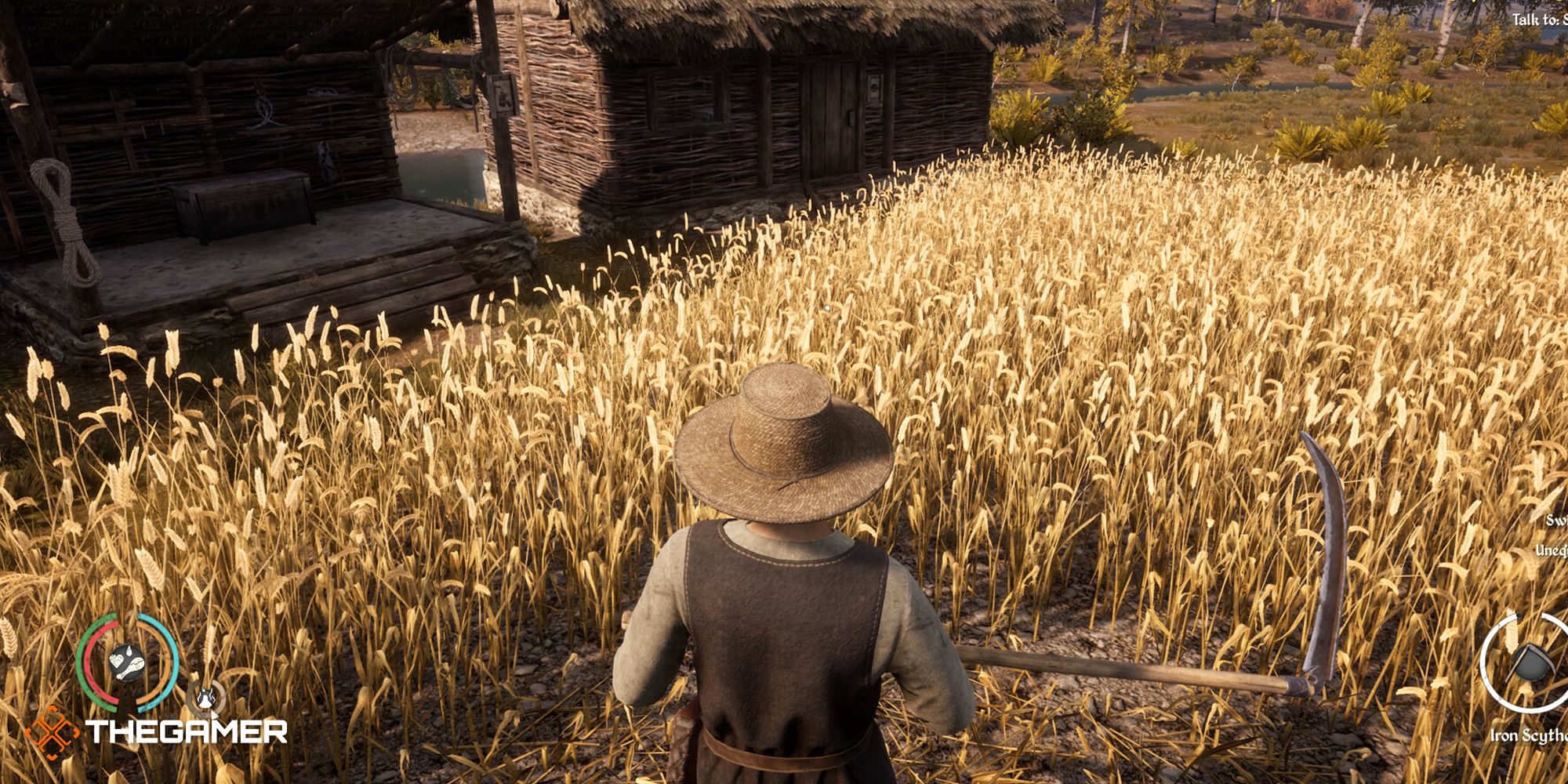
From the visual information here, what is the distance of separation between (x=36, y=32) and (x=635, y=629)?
28.6 feet

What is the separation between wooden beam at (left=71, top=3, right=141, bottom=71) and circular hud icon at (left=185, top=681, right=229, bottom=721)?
6722 millimetres

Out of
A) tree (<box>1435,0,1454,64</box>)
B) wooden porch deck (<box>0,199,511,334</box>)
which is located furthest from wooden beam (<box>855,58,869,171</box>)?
tree (<box>1435,0,1454,64</box>)

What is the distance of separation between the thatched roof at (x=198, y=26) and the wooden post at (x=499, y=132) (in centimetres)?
74

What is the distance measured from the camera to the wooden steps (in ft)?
22.7

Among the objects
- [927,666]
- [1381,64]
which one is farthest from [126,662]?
[1381,64]

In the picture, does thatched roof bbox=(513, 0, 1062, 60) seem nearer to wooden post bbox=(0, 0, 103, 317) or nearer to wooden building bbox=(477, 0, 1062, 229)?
wooden building bbox=(477, 0, 1062, 229)

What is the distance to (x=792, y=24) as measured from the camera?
980cm

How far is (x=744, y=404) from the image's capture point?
63.5 inches

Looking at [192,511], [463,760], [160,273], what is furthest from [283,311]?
[463,760]

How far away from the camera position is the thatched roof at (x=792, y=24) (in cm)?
862

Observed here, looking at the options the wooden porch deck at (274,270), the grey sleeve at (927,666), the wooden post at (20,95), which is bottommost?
the wooden porch deck at (274,270)

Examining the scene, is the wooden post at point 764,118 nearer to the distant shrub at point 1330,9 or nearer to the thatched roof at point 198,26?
the thatched roof at point 198,26

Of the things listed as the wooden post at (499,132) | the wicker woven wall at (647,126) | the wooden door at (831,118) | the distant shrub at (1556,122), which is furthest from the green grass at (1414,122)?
the wooden post at (499,132)

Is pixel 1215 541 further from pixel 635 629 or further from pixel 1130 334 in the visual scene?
pixel 635 629
